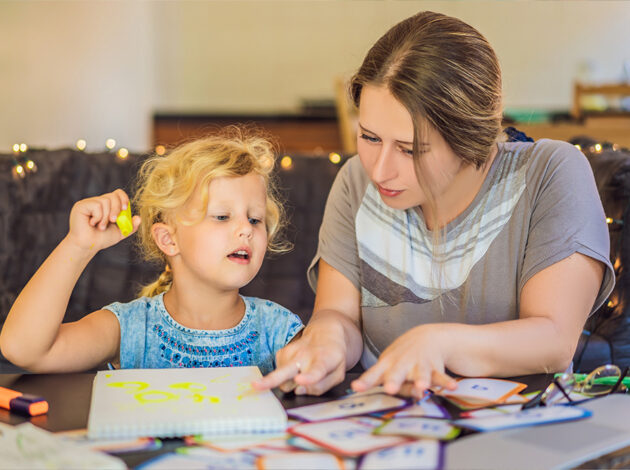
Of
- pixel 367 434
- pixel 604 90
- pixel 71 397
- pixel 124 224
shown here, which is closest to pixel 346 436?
pixel 367 434

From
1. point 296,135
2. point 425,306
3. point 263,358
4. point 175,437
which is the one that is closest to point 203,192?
point 263,358

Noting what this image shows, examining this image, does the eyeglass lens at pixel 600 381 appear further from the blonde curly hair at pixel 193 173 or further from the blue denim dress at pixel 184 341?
the blonde curly hair at pixel 193 173

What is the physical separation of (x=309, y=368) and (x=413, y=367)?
0.13 meters

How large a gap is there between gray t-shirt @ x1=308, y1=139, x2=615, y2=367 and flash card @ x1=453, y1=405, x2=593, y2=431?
16.2 inches

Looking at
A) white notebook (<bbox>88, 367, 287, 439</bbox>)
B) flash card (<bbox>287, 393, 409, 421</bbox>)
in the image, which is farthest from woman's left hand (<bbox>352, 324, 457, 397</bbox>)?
white notebook (<bbox>88, 367, 287, 439</bbox>)

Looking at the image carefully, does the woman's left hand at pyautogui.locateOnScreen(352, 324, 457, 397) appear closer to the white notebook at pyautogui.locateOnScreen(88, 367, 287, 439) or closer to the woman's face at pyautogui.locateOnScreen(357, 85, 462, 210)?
the white notebook at pyautogui.locateOnScreen(88, 367, 287, 439)

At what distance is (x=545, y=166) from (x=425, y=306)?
1.04 ft

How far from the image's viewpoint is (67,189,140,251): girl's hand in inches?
41.4

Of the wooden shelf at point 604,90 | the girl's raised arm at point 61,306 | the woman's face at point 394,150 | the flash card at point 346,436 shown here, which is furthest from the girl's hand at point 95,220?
the wooden shelf at point 604,90

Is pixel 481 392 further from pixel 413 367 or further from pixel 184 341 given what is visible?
pixel 184 341

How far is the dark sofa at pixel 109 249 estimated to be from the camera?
187cm

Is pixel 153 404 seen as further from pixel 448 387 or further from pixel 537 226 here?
pixel 537 226

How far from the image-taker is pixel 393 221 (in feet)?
4.31

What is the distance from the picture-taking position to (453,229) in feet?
4.13
